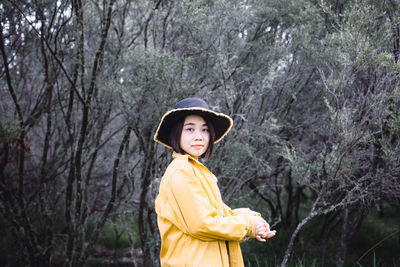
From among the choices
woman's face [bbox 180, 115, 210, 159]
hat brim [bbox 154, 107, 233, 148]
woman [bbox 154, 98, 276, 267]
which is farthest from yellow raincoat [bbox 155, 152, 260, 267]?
hat brim [bbox 154, 107, 233, 148]

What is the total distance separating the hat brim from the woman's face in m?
0.05

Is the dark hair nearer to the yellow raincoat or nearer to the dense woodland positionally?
the yellow raincoat

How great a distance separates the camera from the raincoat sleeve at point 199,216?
179cm

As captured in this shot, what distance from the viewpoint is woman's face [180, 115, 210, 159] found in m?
2.13

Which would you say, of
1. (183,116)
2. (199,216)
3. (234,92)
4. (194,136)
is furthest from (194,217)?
(234,92)

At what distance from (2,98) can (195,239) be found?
164 inches

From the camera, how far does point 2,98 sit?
4863mm

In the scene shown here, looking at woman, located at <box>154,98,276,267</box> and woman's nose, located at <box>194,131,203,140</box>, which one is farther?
woman's nose, located at <box>194,131,203,140</box>

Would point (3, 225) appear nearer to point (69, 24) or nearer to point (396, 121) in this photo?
point (69, 24)

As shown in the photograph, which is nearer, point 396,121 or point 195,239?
point 195,239

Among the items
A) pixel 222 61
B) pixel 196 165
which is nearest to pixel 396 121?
pixel 222 61

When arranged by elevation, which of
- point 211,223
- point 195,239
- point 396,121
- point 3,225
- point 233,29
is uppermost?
point 233,29

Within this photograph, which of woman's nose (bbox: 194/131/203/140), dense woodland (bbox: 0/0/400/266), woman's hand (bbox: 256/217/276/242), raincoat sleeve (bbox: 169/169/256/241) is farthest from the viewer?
dense woodland (bbox: 0/0/400/266)

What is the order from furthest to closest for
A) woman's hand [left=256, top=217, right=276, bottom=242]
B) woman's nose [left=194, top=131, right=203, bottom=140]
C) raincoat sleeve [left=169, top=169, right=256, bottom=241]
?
woman's nose [left=194, top=131, right=203, bottom=140], woman's hand [left=256, top=217, right=276, bottom=242], raincoat sleeve [left=169, top=169, right=256, bottom=241]
